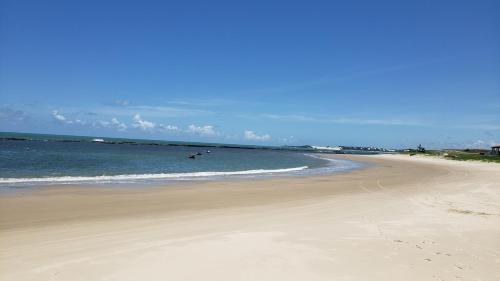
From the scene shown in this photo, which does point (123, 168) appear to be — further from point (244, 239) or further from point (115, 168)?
point (244, 239)

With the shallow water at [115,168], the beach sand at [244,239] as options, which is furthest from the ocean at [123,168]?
the beach sand at [244,239]

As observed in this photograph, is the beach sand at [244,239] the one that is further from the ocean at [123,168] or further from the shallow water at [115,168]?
the shallow water at [115,168]

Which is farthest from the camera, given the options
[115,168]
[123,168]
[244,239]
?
[123,168]

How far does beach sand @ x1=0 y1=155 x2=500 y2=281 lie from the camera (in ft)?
21.5

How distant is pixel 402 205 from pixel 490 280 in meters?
8.05

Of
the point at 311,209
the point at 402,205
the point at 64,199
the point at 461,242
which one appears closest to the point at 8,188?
the point at 64,199

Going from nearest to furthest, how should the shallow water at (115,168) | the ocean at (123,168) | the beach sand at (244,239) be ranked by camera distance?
the beach sand at (244,239) → the ocean at (123,168) → the shallow water at (115,168)

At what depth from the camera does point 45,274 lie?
6.20m

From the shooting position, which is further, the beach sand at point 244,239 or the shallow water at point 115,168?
the shallow water at point 115,168

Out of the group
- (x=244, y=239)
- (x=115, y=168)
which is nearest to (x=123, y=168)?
(x=115, y=168)

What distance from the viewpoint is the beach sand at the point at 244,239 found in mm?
6555

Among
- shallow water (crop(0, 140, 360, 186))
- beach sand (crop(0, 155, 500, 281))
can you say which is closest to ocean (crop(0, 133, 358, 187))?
shallow water (crop(0, 140, 360, 186))

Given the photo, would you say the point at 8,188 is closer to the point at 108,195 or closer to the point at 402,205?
the point at 108,195

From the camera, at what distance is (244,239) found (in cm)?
856
